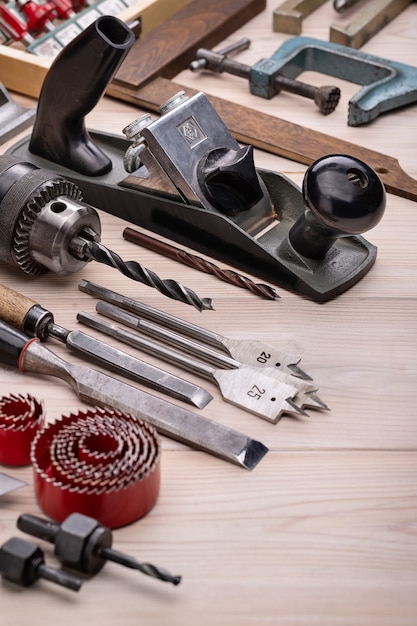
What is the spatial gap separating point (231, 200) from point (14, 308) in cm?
43

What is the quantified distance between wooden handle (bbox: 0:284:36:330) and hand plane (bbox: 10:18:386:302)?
338 millimetres

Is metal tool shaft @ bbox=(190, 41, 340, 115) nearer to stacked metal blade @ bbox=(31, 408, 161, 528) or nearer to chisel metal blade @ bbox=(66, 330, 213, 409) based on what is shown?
chisel metal blade @ bbox=(66, 330, 213, 409)

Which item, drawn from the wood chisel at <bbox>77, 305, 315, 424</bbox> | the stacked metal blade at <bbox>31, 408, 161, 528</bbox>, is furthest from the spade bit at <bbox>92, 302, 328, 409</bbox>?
the stacked metal blade at <bbox>31, 408, 161, 528</bbox>

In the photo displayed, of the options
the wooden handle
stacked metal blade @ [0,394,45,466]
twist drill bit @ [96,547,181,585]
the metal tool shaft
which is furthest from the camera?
the metal tool shaft

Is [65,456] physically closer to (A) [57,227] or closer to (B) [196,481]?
(B) [196,481]

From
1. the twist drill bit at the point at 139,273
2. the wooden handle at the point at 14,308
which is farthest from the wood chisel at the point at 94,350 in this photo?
the twist drill bit at the point at 139,273

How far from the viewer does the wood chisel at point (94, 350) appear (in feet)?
4.32

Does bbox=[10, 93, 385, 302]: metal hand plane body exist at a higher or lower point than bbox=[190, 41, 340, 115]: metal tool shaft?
higher

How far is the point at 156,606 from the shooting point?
3.41 feet

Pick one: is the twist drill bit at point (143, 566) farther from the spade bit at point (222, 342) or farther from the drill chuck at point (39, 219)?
the drill chuck at point (39, 219)

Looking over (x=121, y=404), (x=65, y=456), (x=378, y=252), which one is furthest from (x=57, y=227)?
(x=378, y=252)

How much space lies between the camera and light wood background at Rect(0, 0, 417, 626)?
1.04 meters

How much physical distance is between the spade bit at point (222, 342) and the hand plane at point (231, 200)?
172mm

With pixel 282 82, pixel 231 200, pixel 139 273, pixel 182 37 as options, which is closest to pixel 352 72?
pixel 282 82
